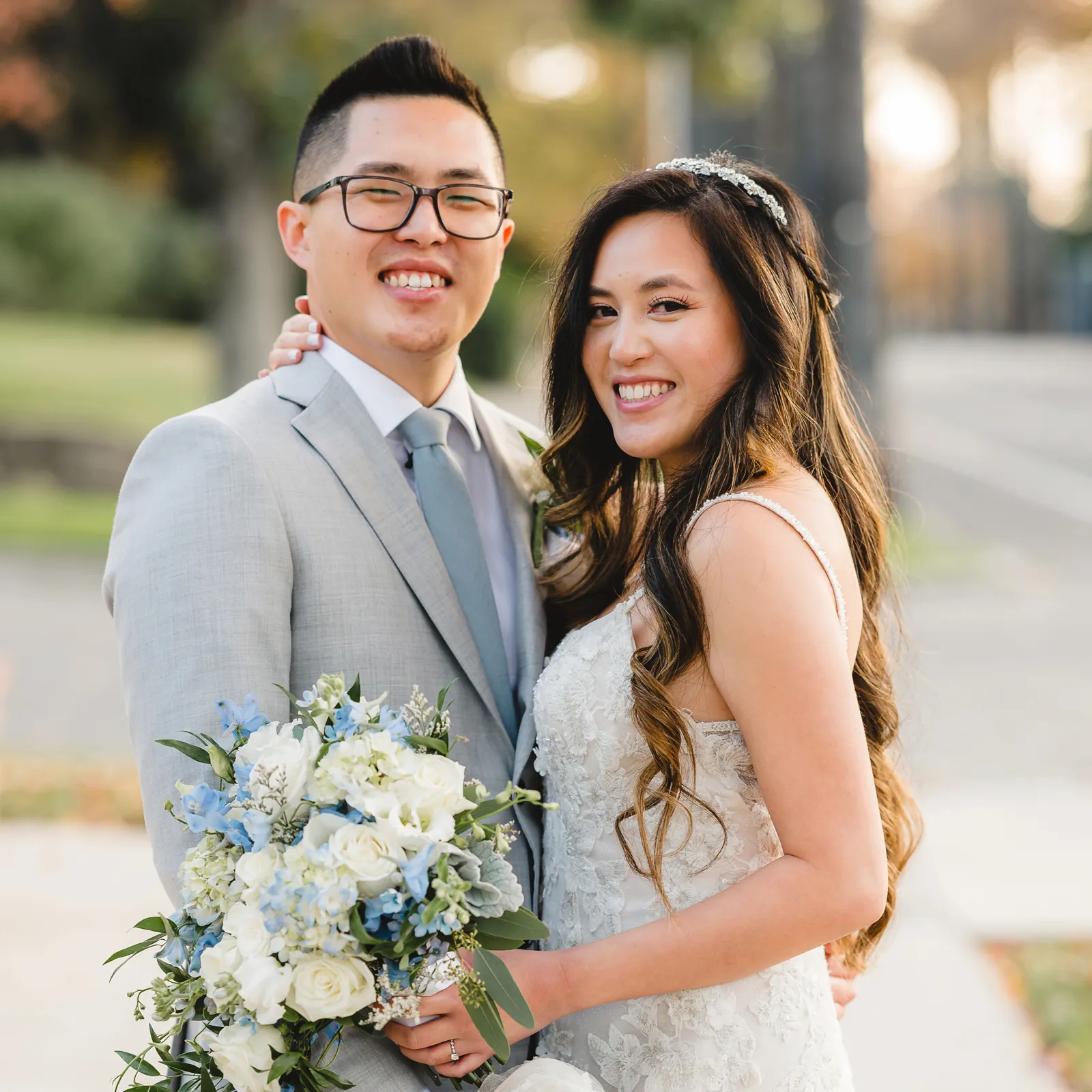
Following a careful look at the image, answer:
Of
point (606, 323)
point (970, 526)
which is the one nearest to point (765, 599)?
point (606, 323)

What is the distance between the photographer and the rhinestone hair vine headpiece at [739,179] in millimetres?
2648

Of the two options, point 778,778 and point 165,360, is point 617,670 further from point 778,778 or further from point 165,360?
point 165,360

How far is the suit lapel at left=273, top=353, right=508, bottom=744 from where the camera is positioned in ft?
8.38

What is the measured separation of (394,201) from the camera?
2.82 metres

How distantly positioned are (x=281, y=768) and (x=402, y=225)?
1.34 meters

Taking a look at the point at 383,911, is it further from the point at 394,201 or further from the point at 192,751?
the point at 394,201

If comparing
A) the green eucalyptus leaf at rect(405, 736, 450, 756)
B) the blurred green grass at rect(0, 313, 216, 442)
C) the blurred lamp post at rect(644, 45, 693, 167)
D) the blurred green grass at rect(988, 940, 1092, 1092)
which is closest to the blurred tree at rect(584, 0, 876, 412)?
the blurred green grass at rect(988, 940, 1092, 1092)

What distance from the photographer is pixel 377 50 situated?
112 inches

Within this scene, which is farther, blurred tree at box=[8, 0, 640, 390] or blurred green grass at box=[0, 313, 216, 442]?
blurred green grass at box=[0, 313, 216, 442]

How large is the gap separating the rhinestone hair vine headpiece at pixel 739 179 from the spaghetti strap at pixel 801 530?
64cm

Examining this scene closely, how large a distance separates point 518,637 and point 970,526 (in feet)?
43.4

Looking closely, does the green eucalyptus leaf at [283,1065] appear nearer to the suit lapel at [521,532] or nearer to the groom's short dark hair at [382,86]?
the suit lapel at [521,532]

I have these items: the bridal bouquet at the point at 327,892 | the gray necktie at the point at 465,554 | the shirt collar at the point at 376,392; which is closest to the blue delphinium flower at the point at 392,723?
the bridal bouquet at the point at 327,892

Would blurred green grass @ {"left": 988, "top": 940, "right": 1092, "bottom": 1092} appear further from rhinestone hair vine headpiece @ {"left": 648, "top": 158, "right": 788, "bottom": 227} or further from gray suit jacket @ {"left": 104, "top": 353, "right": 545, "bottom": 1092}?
rhinestone hair vine headpiece @ {"left": 648, "top": 158, "right": 788, "bottom": 227}
